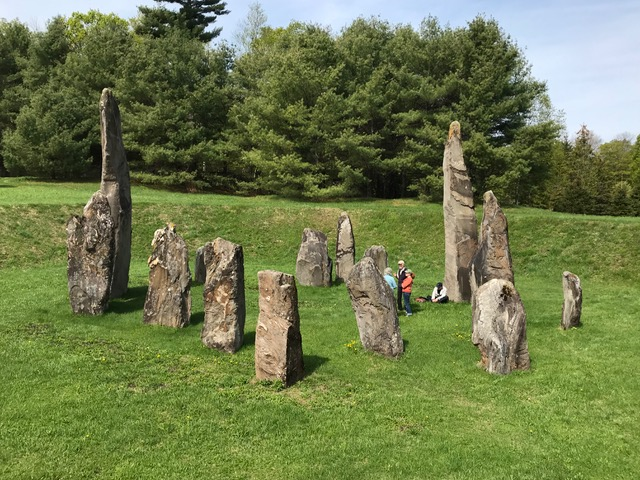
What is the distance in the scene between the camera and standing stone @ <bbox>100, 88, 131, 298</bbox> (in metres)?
14.9

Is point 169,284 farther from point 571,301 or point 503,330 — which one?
point 571,301

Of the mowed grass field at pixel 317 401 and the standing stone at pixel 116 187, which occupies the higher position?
the standing stone at pixel 116 187

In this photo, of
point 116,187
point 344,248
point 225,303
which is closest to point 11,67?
point 116,187

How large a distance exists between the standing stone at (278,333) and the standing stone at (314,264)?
891 centimetres

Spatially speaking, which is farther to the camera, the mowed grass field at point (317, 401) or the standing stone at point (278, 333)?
the standing stone at point (278, 333)

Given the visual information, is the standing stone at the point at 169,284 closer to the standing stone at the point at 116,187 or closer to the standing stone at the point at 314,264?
the standing stone at the point at 116,187

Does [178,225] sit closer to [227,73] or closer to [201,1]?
[227,73]

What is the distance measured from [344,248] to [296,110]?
1997cm

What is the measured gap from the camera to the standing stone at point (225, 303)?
1045cm

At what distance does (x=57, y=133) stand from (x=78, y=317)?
32.9 meters

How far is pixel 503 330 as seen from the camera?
9695 millimetres

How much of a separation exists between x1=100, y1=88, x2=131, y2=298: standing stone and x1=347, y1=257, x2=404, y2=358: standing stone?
779 centimetres

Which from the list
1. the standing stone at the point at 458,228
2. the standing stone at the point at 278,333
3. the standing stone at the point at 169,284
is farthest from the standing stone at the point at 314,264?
the standing stone at the point at 278,333

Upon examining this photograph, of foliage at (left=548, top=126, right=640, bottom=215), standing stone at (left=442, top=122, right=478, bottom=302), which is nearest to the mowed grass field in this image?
A: standing stone at (left=442, top=122, right=478, bottom=302)
